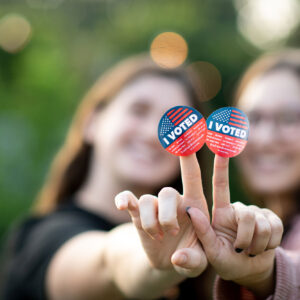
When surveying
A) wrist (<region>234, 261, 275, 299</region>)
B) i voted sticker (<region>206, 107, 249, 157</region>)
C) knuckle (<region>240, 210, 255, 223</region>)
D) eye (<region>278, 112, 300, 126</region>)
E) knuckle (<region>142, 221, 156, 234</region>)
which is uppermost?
i voted sticker (<region>206, 107, 249, 157</region>)

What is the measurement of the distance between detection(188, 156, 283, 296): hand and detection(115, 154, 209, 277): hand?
35 millimetres

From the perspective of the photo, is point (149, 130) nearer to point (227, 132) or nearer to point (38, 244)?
point (38, 244)

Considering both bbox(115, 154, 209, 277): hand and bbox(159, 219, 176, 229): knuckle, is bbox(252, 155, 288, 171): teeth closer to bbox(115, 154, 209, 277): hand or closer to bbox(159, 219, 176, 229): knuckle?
bbox(115, 154, 209, 277): hand

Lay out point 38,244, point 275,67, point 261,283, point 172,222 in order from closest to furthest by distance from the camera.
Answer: point 172,222
point 261,283
point 38,244
point 275,67

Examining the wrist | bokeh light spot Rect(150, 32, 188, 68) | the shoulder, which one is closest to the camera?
the wrist

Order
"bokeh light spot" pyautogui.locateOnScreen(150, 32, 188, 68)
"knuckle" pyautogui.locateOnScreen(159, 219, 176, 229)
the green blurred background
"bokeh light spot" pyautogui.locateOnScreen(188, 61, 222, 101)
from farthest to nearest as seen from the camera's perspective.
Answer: "bokeh light spot" pyautogui.locateOnScreen(188, 61, 222, 101)
"bokeh light spot" pyautogui.locateOnScreen(150, 32, 188, 68)
the green blurred background
"knuckle" pyautogui.locateOnScreen(159, 219, 176, 229)

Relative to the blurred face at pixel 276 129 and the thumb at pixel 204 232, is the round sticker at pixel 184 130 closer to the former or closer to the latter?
the thumb at pixel 204 232

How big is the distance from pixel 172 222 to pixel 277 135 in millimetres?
1456

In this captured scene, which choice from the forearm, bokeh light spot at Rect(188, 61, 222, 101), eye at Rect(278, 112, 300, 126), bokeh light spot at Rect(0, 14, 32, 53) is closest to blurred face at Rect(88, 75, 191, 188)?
eye at Rect(278, 112, 300, 126)

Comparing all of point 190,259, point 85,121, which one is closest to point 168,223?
point 190,259

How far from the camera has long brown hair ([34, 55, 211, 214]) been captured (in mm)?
2279

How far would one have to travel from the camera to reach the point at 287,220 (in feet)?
6.61

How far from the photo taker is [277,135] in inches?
86.0

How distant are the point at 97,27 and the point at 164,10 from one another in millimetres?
1860
